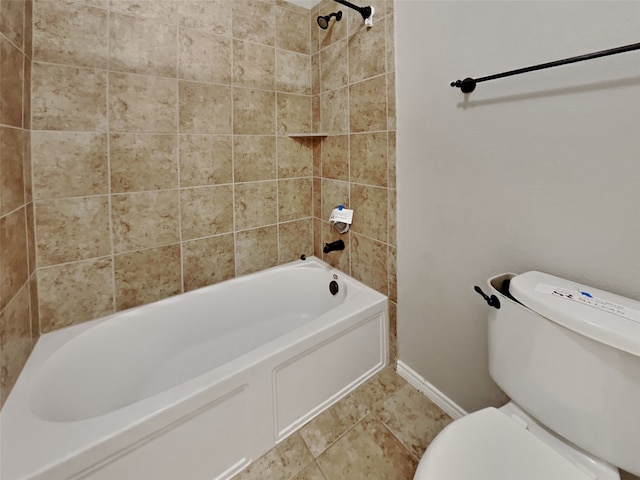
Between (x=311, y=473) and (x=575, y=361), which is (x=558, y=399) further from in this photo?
(x=311, y=473)

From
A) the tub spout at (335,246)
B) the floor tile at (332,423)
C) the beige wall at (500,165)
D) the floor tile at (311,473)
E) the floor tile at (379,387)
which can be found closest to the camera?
the beige wall at (500,165)

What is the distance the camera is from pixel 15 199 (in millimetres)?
1104

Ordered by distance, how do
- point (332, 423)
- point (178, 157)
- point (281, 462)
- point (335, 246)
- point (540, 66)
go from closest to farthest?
point (540, 66)
point (281, 462)
point (332, 423)
point (178, 157)
point (335, 246)

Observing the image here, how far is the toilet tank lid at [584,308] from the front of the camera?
0.68m

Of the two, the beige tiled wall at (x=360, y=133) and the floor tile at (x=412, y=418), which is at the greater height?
the beige tiled wall at (x=360, y=133)

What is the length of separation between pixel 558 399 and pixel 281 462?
101 cm

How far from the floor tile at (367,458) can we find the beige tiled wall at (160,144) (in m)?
1.13

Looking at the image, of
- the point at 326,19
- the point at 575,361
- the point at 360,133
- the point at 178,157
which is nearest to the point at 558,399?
the point at 575,361

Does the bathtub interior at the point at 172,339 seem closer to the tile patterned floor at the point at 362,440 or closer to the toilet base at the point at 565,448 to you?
the tile patterned floor at the point at 362,440

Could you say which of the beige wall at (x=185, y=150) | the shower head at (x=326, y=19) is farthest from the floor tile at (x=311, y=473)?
the shower head at (x=326, y=19)

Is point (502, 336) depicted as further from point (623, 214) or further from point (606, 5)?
point (606, 5)

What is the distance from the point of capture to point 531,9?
944mm

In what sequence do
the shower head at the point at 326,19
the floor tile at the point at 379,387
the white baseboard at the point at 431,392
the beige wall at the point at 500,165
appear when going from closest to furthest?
1. the beige wall at the point at 500,165
2. the white baseboard at the point at 431,392
3. the floor tile at the point at 379,387
4. the shower head at the point at 326,19

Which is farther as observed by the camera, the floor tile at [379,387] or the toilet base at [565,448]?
the floor tile at [379,387]
